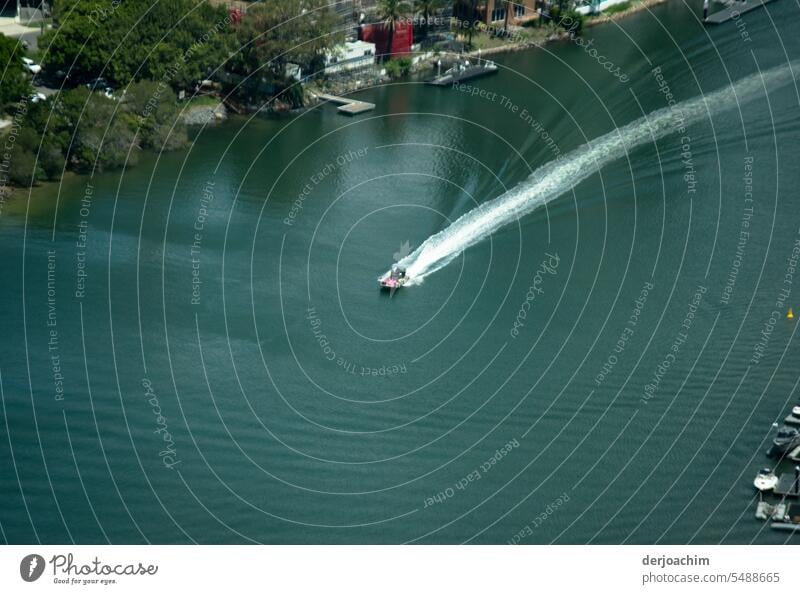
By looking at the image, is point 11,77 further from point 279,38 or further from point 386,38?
point 386,38

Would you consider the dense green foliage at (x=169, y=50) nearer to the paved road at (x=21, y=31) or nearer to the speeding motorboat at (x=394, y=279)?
the paved road at (x=21, y=31)

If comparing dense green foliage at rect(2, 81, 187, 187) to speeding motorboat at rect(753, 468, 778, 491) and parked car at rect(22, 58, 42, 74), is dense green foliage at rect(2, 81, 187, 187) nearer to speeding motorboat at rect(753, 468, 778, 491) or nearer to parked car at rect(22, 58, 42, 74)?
parked car at rect(22, 58, 42, 74)

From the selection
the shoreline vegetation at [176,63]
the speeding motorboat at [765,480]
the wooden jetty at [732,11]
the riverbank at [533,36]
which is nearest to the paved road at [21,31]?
the shoreline vegetation at [176,63]

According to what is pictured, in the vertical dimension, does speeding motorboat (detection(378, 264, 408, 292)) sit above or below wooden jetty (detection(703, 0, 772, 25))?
below

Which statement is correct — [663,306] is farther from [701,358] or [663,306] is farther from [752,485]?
[752,485]

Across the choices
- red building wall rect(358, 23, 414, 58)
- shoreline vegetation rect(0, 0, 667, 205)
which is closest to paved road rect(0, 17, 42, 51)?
shoreline vegetation rect(0, 0, 667, 205)

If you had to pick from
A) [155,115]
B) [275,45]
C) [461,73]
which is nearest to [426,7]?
[461,73]
